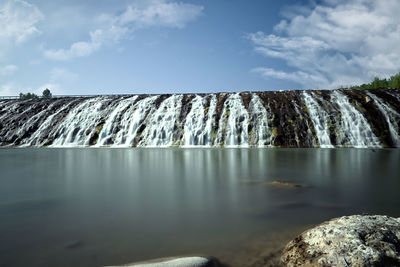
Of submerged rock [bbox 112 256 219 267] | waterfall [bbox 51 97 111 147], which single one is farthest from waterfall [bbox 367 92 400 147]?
waterfall [bbox 51 97 111 147]

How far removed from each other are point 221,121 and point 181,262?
26.3 m

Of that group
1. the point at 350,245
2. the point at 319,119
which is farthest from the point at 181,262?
the point at 319,119

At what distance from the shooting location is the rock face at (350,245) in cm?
244

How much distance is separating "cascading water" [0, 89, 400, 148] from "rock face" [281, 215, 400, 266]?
74.0 ft

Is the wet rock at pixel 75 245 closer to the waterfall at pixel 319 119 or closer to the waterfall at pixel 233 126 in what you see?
the waterfall at pixel 233 126

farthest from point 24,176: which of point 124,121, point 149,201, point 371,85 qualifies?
point 371,85

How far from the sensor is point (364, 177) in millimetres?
8617

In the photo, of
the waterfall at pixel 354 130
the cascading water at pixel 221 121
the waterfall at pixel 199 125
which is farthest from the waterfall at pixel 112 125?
the waterfall at pixel 354 130

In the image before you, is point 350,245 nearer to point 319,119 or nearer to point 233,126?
point 233,126

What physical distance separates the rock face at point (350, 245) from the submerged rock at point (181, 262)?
0.90 metres

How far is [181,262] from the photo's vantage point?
2.74 meters

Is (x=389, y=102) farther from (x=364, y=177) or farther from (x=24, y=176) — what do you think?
(x=24, y=176)

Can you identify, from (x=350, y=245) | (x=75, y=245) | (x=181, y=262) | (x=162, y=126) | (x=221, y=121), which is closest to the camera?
(x=350, y=245)

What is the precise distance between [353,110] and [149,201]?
29.1 metres
